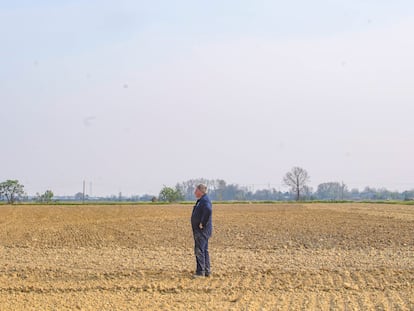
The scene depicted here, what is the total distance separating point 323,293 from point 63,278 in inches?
211

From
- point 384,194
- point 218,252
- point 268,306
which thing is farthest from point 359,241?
point 384,194

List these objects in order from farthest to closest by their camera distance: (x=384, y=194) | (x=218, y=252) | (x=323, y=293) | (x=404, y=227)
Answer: (x=384, y=194) < (x=404, y=227) < (x=218, y=252) < (x=323, y=293)

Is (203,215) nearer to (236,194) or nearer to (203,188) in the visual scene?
(203,188)

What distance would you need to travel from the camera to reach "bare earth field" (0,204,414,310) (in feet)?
33.5

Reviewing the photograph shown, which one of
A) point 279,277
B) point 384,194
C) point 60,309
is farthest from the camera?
point 384,194

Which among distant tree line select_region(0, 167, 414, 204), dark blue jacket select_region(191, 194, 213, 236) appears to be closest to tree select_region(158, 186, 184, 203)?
distant tree line select_region(0, 167, 414, 204)

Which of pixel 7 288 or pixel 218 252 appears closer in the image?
pixel 7 288

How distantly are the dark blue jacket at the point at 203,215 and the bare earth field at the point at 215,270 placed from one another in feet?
3.27

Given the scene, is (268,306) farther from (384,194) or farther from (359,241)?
(384,194)

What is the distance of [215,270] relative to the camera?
46.4 feet

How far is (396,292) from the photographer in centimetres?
1112

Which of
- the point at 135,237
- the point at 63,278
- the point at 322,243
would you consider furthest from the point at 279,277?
the point at 135,237

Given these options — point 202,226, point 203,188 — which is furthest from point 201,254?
point 203,188

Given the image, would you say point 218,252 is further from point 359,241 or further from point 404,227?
point 404,227
